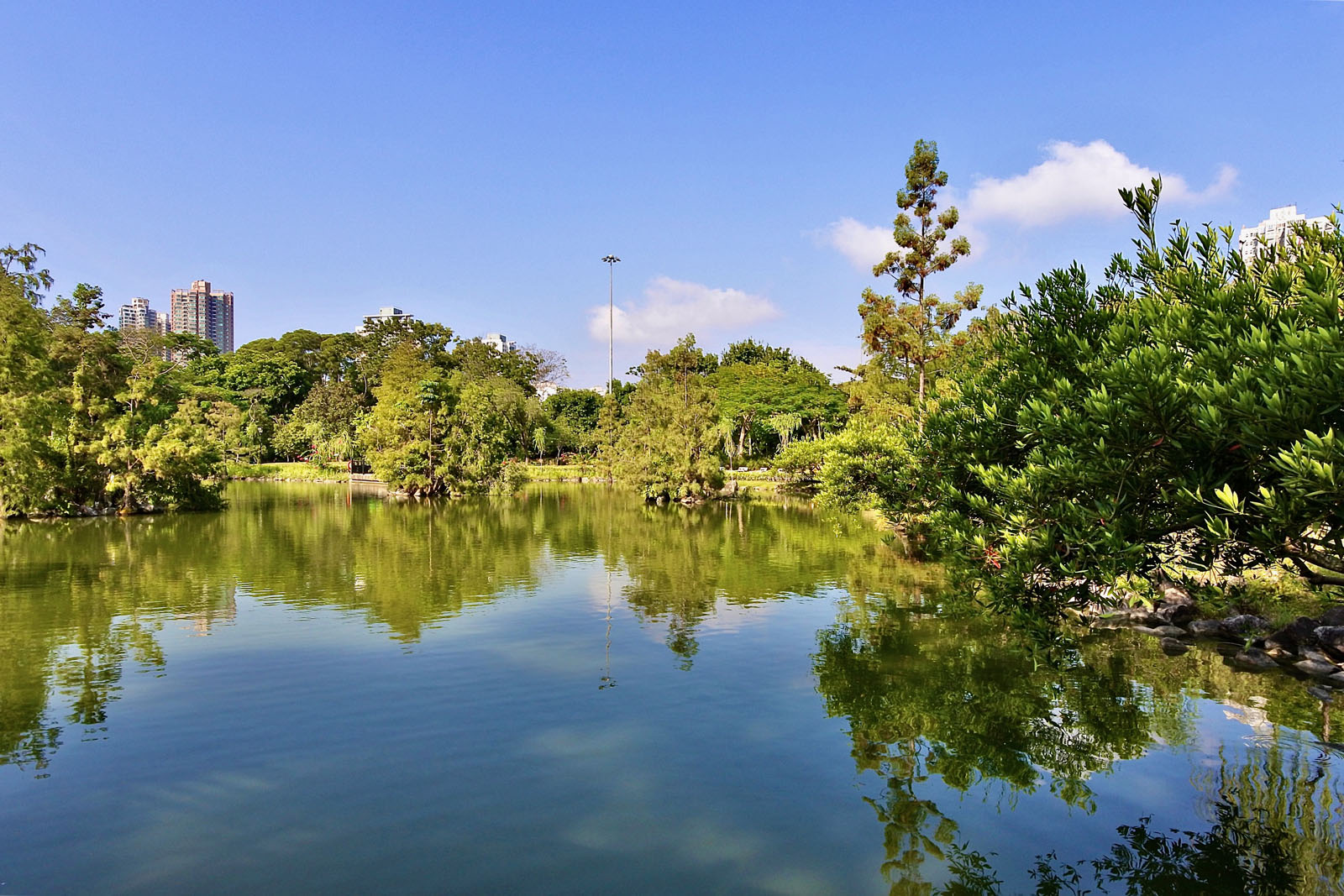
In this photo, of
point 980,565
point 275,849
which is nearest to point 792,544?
point 980,565

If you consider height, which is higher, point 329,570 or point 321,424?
point 321,424

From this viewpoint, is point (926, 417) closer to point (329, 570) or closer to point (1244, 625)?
point (1244, 625)

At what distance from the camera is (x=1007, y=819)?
8.37m

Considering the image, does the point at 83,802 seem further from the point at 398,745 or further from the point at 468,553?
the point at 468,553

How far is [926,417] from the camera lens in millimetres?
11711

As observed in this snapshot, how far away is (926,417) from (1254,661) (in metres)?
7.39

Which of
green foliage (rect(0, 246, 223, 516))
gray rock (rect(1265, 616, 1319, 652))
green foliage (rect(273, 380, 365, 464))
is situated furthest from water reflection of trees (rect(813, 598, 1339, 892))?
green foliage (rect(273, 380, 365, 464))

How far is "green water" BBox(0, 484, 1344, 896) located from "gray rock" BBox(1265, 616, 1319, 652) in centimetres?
101

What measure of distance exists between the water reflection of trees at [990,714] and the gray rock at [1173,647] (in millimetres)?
212

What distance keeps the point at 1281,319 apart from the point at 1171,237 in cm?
174

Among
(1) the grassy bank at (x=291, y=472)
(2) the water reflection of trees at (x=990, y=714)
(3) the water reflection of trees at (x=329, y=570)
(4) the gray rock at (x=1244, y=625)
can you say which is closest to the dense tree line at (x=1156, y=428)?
(2) the water reflection of trees at (x=990, y=714)

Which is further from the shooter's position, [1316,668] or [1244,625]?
[1244,625]

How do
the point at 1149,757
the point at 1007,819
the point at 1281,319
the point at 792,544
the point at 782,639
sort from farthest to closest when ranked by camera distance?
the point at 792,544
the point at 782,639
the point at 1149,757
the point at 1007,819
the point at 1281,319

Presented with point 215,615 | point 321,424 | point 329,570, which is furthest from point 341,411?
point 215,615
